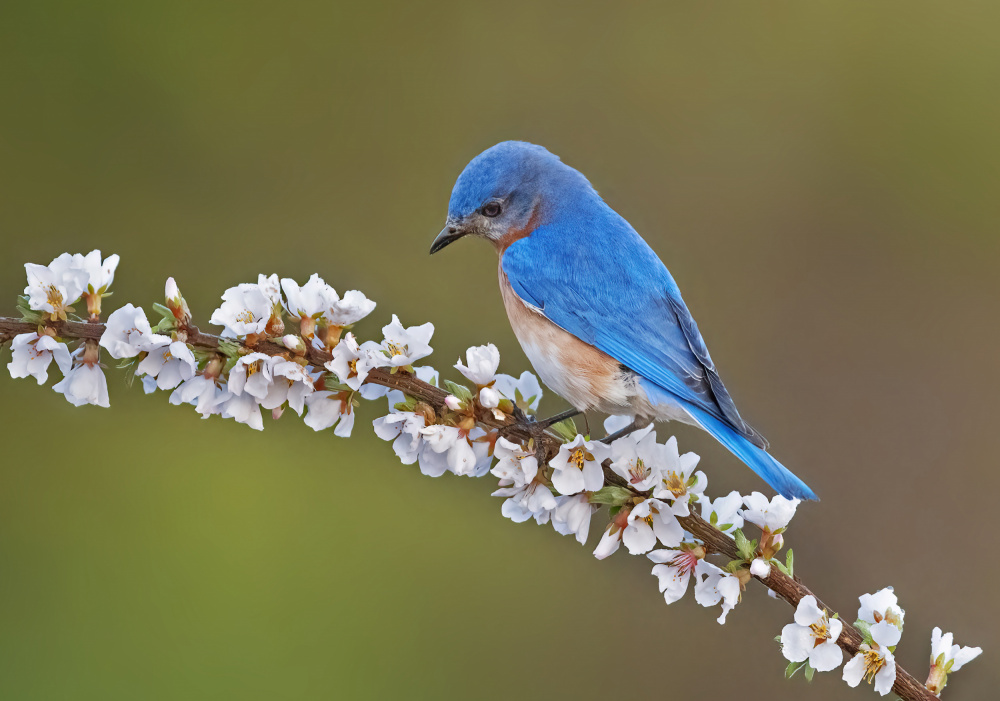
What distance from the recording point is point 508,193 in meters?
1.94

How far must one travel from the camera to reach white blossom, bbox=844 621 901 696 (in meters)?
1.16

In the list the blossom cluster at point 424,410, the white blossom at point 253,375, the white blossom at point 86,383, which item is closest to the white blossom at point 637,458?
the blossom cluster at point 424,410

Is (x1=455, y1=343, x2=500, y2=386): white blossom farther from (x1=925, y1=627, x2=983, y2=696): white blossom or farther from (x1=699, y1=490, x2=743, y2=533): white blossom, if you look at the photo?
(x1=925, y1=627, x2=983, y2=696): white blossom

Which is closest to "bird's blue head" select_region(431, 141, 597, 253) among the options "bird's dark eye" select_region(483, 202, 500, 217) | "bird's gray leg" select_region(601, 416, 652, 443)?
"bird's dark eye" select_region(483, 202, 500, 217)

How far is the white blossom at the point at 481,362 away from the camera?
129 cm

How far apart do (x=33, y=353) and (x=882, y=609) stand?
45.6 inches

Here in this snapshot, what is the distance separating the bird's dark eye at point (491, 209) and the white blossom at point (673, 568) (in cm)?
91

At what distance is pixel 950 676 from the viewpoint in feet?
4.22

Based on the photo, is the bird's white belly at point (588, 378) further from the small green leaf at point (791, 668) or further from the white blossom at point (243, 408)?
the white blossom at point (243, 408)

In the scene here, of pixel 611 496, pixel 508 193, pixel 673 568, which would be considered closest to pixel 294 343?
pixel 611 496

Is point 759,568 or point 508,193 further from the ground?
point 508,193

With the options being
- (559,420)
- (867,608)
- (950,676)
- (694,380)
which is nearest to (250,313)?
(559,420)

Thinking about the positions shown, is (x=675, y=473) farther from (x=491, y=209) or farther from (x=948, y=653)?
(x=491, y=209)

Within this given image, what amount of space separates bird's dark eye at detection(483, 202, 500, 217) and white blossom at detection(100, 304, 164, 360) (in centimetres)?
85
